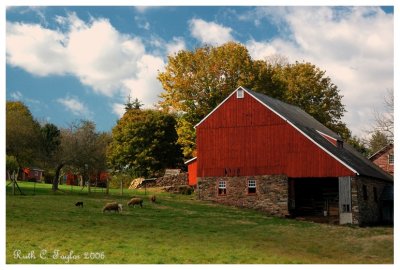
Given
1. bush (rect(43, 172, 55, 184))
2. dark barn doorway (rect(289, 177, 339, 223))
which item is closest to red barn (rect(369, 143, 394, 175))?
dark barn doorway (rect(289, 177, 339, 223))

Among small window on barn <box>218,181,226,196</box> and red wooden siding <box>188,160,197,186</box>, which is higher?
red wooden siding <box>188,160,197,186</box>

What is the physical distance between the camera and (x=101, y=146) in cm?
5141

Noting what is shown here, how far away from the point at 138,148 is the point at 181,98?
36.6 feet

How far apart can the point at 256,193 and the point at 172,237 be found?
580 inches

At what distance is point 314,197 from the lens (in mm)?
42875

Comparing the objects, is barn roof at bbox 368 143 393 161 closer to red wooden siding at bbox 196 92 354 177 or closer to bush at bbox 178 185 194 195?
red wooden siding at bbox 196 92 354 177

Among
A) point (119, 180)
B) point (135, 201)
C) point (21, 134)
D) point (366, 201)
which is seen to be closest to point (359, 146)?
point (119, 180)

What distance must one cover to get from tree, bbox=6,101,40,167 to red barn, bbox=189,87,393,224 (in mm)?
12183

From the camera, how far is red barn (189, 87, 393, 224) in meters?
39.6

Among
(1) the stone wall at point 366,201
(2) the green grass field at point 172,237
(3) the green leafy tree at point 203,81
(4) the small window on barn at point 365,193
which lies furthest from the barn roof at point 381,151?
(2) the green grass field at point 172,237

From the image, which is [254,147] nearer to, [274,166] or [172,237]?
[274,166]

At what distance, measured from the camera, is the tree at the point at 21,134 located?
38.9 m
